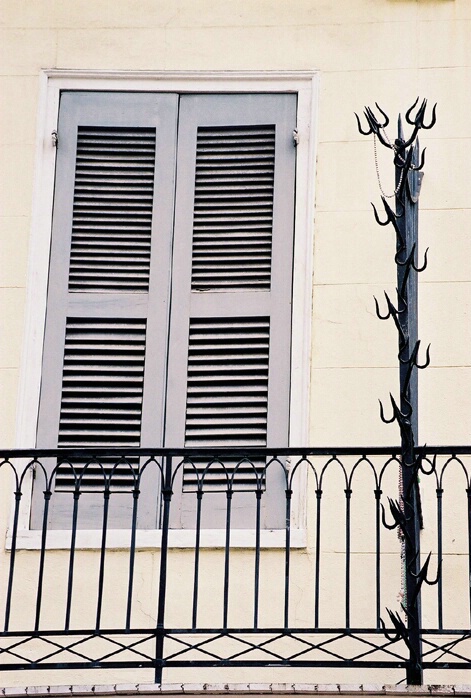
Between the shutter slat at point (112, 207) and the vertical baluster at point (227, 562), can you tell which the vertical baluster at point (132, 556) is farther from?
the shutter slat at point (112, 207)

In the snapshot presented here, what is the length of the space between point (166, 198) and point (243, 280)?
616 millimetres

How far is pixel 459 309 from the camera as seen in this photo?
8.36m

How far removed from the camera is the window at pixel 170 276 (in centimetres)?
830

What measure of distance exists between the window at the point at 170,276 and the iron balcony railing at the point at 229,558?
0.09m

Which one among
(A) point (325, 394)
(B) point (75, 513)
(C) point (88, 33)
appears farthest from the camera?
(C) point (88, 33)

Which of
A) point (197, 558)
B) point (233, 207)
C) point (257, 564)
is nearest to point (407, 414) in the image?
point (257, 564)

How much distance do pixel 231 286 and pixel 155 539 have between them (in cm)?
141

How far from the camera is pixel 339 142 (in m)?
8.70

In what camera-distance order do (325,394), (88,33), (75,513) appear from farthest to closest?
(88,33) → (325,394) → (75,513)

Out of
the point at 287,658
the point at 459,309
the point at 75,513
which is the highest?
the point at 459,309

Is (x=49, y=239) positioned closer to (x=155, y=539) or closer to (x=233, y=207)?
(x=233, y=207)

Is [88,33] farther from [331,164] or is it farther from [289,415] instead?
[289,415]

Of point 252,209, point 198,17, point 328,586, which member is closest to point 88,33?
point 198,17

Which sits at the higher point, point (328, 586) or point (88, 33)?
point (88, 33)
